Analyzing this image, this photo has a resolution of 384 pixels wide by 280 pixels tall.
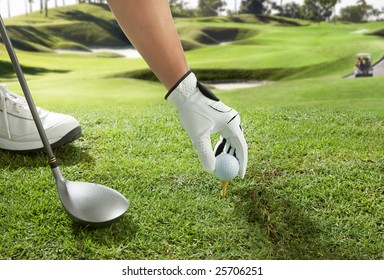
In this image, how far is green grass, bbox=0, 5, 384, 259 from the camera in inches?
51.1

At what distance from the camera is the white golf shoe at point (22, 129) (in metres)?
1.70

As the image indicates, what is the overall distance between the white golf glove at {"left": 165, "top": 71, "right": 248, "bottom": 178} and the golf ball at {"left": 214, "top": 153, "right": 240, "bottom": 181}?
0.02m

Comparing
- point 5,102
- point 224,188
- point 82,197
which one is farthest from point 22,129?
point 224,188

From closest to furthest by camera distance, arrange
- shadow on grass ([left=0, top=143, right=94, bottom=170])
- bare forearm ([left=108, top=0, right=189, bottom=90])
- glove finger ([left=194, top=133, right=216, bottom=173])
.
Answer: bare forearm ([left=108, top=0, right=189, bottom=90]) → glove finger ([left=194, top=133, right=216, bottom=173]) → shadow on grass ([left=0, top=143, right=94, bottom=170])

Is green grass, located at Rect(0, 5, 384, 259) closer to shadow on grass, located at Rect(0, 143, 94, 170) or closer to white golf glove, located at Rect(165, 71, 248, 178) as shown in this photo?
shadow on grass, located at Rect(0, 143, 94, 170)

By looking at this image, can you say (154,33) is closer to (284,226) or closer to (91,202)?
(91,202)

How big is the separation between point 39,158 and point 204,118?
624 millimetres

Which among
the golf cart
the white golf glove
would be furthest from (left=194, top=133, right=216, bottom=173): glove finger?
the golf cart

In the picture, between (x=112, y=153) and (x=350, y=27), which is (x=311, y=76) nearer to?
(x=350, y=27)

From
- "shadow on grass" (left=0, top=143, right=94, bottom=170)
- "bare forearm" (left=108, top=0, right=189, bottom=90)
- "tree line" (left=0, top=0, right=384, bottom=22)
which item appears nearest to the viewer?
"bare forearm" (left=108, top=0, right=189, bottom=90)

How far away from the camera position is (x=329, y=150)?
1.71 meters

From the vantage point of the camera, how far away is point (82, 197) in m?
1.36

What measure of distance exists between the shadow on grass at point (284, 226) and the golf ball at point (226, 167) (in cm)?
9
